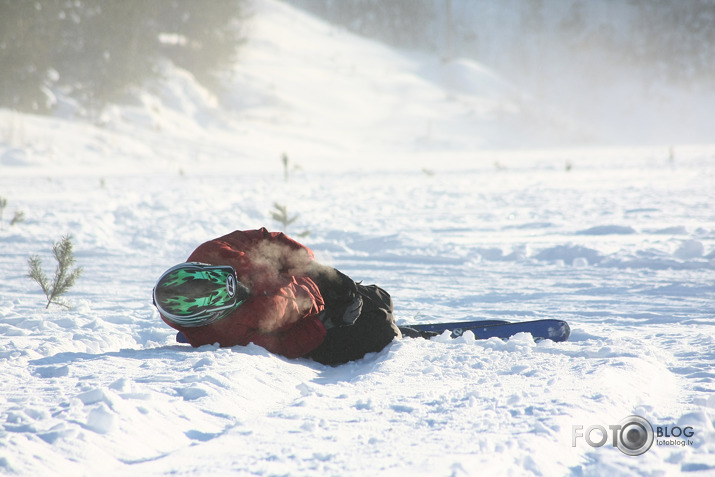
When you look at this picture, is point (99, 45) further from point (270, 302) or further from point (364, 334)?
point (270, 302)

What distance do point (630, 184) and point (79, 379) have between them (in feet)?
39.7

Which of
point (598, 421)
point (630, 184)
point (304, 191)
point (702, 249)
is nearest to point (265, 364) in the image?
point (598, 421)

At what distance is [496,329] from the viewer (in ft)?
12.5

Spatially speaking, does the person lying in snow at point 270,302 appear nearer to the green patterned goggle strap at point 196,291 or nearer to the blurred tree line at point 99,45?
the green patterned goggle strap at point 196,291

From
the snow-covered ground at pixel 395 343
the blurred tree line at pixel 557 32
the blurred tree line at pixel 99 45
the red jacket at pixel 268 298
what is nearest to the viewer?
the snow-covered ground at pixel 395 343

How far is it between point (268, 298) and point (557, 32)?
223 feet

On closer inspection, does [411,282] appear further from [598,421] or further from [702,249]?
[598,421]

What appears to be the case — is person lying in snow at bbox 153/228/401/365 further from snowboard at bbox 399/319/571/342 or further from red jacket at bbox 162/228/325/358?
snowboard at bbox 399/319/571/342

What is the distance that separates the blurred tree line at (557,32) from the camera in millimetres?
56406

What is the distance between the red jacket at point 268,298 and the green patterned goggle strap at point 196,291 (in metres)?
0.13

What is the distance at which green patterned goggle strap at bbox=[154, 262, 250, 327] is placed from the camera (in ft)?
9.09

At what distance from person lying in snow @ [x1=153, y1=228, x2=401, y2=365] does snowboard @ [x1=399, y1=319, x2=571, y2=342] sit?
45 centimetres

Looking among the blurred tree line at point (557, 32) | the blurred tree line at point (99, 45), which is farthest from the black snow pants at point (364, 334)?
the blurred tree line at point (557, 32)

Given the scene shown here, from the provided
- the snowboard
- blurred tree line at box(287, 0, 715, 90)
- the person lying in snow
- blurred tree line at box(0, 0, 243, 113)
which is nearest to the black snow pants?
the person lying in snow
